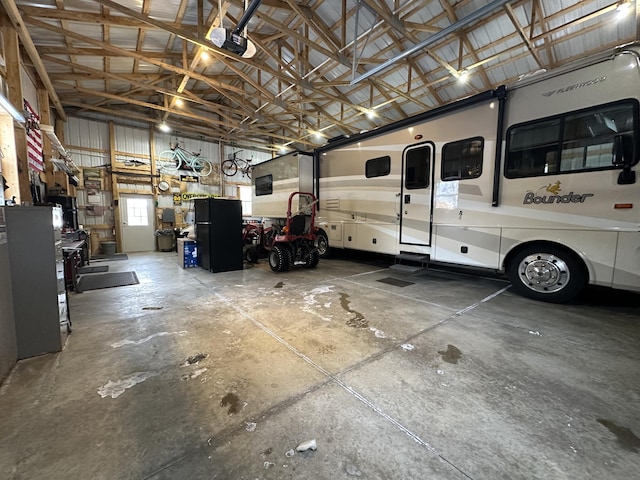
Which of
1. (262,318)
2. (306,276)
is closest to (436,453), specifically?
(262,318)

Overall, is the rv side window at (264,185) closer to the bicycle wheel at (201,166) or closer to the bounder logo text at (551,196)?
the bicycle wheel at (201,166)

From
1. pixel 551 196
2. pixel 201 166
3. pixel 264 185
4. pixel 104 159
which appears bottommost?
pixel 551 196

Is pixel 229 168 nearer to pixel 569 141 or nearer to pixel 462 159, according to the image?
pixel 462 159

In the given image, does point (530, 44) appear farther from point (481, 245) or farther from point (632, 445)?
point (632, 445)

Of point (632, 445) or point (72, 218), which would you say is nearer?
point (632, 445)

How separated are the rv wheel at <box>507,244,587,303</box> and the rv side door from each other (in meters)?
1.38

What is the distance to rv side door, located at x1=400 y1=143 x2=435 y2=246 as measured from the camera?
471 cm

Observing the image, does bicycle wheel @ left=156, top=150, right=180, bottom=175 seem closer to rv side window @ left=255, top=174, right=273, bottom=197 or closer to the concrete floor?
rv side window @ left=255, top=174, right=273, bottom=197

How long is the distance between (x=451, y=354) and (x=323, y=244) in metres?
5.29

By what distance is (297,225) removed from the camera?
5.58m

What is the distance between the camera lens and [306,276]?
17.0 ft

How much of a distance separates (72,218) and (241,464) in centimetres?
747

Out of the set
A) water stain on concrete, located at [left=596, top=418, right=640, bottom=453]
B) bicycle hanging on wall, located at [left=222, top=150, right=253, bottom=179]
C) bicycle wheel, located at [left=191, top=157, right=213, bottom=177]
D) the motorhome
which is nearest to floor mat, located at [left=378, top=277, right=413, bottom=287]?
the motorhome

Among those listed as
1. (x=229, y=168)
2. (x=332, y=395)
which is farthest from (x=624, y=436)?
(x=229, y=168)
